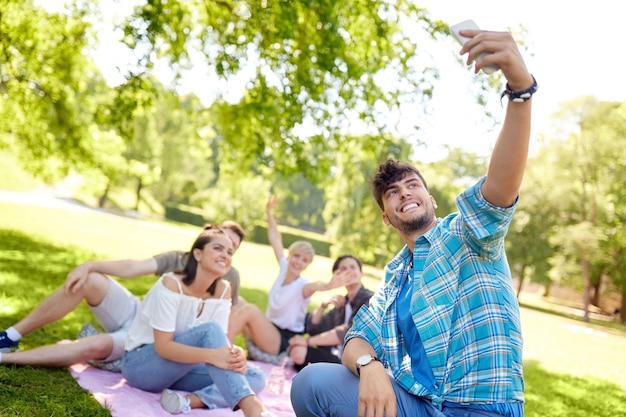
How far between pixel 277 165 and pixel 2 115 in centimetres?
843

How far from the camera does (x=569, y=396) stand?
7.21 m

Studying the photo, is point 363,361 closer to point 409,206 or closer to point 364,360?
point 364,360

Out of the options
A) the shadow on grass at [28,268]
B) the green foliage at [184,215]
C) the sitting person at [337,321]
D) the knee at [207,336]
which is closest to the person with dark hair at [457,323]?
the knee at [207,336]

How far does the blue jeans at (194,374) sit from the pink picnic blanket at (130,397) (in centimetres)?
9

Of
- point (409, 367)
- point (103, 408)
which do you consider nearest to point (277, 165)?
point (103, 408)

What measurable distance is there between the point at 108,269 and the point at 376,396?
9.73ft

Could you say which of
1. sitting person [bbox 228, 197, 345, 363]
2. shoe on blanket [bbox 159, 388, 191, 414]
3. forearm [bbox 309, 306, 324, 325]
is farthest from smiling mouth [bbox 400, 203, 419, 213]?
forearm [bbox 309, 306, 324, 325]

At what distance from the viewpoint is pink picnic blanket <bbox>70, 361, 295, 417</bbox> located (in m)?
3.61

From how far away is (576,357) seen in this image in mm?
12070

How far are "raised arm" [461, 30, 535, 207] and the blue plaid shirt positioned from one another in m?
0.08

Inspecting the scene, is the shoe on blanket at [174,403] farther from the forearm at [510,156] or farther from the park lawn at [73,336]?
the forearm at [510,156]

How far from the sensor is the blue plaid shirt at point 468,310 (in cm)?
202

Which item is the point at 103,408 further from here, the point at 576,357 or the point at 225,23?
the point at 576,357


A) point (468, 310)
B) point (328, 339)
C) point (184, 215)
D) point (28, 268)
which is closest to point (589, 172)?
point (328, 339)
